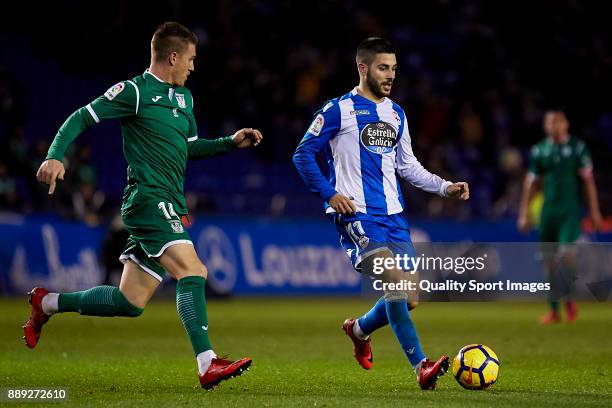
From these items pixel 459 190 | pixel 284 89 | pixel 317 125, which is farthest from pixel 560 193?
pixel 284 89

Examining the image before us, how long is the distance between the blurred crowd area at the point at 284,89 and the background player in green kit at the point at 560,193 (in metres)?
5.26

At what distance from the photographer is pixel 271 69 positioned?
2020 centimetres

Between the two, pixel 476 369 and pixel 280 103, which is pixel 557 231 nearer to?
pixel 476 369

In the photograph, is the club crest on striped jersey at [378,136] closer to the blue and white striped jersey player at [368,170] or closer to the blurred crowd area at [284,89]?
the blue and white striped jersey player at [368,170]

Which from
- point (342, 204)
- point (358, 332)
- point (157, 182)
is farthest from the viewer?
point (358, 332)

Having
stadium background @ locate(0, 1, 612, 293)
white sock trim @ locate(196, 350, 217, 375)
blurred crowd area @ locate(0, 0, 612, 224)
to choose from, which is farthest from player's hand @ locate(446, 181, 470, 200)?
blurred crowd area @ locate(0, 0, 612, 224)

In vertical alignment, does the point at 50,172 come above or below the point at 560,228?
above

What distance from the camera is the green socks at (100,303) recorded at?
23.0 ft

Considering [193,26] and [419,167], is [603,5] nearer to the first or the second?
[193,26]

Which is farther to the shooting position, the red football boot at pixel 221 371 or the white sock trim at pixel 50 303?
the white sock trim at pixel 50 303

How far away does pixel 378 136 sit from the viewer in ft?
23.9

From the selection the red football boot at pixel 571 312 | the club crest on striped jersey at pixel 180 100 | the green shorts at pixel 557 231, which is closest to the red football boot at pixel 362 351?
the club crest on striped jersey at pixel 180 100

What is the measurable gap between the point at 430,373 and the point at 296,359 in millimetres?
2495

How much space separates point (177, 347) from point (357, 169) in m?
3.47
